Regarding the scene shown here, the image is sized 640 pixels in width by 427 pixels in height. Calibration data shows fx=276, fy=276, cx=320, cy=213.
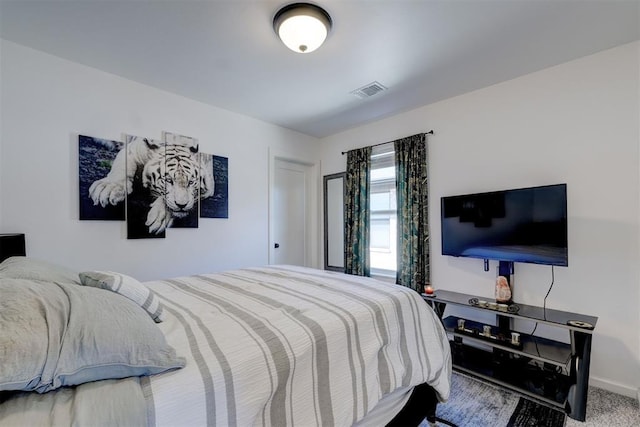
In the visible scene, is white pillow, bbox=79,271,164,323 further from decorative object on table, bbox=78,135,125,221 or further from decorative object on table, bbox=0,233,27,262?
decorative object on table, bbox=78,135,125,221

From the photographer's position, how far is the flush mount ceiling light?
170cm

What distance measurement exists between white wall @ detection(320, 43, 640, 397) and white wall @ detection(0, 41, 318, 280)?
107 inches

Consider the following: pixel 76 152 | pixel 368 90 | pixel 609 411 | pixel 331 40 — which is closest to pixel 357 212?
pixel 368 90

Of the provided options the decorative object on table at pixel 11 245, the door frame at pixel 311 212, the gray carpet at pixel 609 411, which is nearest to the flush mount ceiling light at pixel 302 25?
the decorative object on table at pixel 11 245

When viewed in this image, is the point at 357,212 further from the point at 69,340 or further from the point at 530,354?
the point at 69,340

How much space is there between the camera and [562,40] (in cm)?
203

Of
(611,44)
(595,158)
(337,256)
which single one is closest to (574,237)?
(595,158)

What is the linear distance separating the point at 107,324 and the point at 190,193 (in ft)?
7.87

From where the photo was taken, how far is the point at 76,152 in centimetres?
231

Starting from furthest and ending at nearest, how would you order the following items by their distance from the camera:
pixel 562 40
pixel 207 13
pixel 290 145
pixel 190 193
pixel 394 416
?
1. pixel 290 145
2. pixel 190 193
3. pixel 562 40
4. pixel 207 13
5. pixel 394 416

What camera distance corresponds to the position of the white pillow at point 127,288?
42.7 inches

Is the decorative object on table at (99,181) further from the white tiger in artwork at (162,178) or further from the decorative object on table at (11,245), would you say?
the decorative object on table at (11,245)

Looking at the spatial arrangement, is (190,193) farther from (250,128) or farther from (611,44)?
(611,44)

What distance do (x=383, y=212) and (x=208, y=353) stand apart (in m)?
3.03
